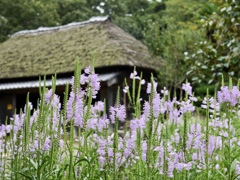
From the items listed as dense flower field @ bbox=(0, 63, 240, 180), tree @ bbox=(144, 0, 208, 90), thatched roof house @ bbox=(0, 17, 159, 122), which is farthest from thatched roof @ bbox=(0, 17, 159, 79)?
dense flower field @ bbox=(0, 63, 240, 180)

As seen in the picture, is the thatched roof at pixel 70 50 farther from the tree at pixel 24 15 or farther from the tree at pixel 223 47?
the tree at pixel 223 47

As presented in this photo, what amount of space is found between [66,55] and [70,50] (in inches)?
13.3

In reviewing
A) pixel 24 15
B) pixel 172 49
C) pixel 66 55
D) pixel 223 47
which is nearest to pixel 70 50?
pixel 66 55

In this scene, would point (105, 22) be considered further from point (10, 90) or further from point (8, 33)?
point (8, 33)

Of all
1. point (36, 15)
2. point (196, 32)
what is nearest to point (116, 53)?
point (196, 32)

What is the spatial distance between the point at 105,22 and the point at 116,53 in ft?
10.4

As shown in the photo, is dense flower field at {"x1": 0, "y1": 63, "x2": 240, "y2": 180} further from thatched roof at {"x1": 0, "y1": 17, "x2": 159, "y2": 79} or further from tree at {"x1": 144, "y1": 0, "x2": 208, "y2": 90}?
tree at {"x1": 144, "y1": 0, "x2": 208, "y2": 90}

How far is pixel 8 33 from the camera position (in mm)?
23469

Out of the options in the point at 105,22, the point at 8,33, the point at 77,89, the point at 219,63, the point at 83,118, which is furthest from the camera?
the point at 8,33

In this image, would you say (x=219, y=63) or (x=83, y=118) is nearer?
(x=83, y=118)

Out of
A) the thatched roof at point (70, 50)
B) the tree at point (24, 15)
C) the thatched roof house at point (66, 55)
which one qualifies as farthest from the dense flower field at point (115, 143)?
the tree at point (24, 15)

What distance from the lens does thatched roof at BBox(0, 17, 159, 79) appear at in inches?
561

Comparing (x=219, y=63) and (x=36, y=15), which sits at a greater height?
(x=36, y=15)

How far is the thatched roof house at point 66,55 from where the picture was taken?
14.0 metres
